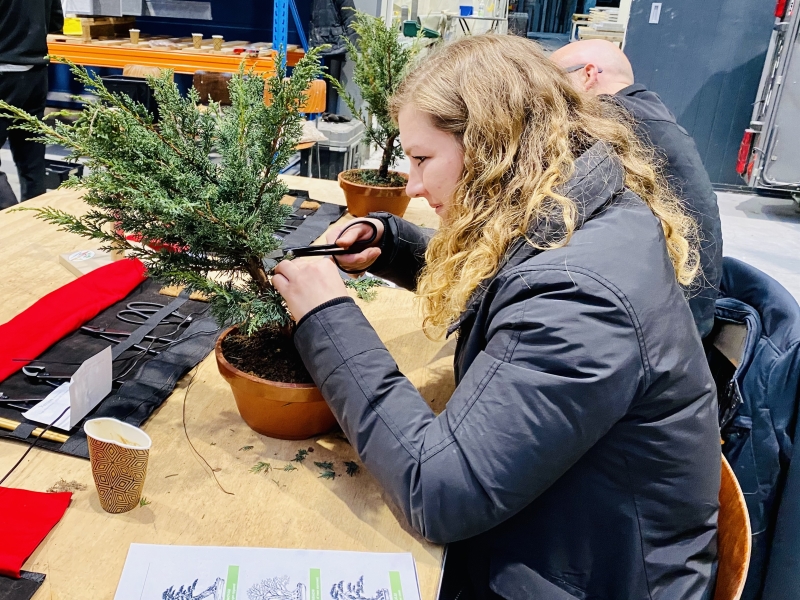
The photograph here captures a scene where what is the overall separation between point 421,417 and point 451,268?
26 centimetres

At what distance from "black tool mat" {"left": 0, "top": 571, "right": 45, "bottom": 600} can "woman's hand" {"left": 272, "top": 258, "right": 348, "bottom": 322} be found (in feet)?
1.61

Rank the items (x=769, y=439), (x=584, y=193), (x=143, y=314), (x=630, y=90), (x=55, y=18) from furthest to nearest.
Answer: (x=55, y=18) < (x=630, y=90) < (x=143, y=314) < (x=769, y=439) < (x=584, y=193)

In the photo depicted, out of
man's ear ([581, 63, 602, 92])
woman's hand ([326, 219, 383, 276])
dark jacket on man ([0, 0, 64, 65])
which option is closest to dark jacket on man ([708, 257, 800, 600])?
woman's hand ([326, 219, 383, 276])

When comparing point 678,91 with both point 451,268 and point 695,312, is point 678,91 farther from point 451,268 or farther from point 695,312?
point 451,268

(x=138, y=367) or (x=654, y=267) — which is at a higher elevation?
(x=654, y=267)

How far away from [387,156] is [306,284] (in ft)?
4.50

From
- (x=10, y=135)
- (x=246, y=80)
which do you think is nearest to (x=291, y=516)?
(x=246, y=80)

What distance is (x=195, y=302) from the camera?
159 cm

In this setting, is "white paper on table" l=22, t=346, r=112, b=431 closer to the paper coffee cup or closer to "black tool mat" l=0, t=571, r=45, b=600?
the paper coffee cup

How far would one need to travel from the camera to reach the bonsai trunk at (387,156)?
2289 millimetres

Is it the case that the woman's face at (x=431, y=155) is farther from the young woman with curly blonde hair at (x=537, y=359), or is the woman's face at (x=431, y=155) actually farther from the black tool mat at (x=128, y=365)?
the black tool mat at (x=128, y=365)

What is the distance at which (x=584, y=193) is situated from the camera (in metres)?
0.94

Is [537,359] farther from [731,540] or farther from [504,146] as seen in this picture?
[731,540]

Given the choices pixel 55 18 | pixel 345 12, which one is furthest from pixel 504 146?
pixel 345 12
